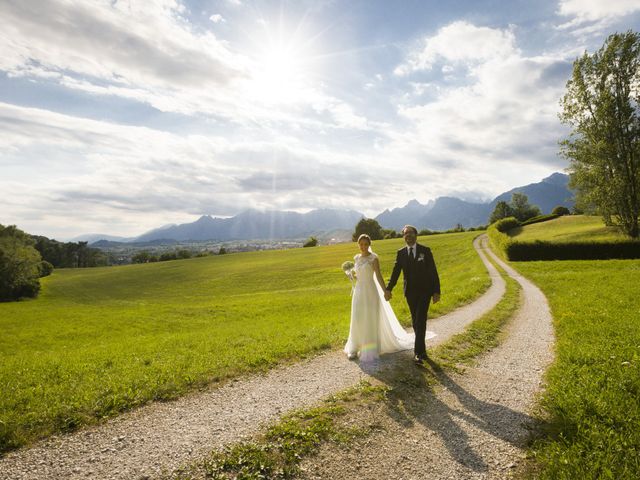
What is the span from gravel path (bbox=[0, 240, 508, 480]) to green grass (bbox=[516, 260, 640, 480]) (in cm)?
210

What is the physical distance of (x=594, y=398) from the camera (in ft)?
24.1

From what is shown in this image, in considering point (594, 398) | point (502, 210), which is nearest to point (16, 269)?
point (594, 398)

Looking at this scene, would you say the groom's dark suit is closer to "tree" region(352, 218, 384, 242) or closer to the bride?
the bride

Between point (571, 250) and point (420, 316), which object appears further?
point (571, 250)

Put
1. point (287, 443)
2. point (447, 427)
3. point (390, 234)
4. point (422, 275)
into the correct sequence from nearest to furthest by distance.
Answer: point (287, 443), point (447, 427), point (422, 275), point (390, 234)

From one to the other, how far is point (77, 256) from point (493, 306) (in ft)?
551

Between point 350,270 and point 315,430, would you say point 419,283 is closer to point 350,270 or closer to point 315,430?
point 350,270

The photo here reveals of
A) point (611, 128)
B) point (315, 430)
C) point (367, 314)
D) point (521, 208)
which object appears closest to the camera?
point (315, 430)

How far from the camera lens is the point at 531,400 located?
8062 millimetres

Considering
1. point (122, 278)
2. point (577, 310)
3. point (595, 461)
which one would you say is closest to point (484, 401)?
point (595, 461)

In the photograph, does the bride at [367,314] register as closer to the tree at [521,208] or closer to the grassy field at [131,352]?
the grassy field at [131,352]

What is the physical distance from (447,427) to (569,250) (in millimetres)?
44154

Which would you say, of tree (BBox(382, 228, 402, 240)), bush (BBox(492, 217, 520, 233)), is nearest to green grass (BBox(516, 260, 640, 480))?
bush (BBox(492, 217, 520, 233))

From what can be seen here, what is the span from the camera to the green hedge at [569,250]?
38.1m
